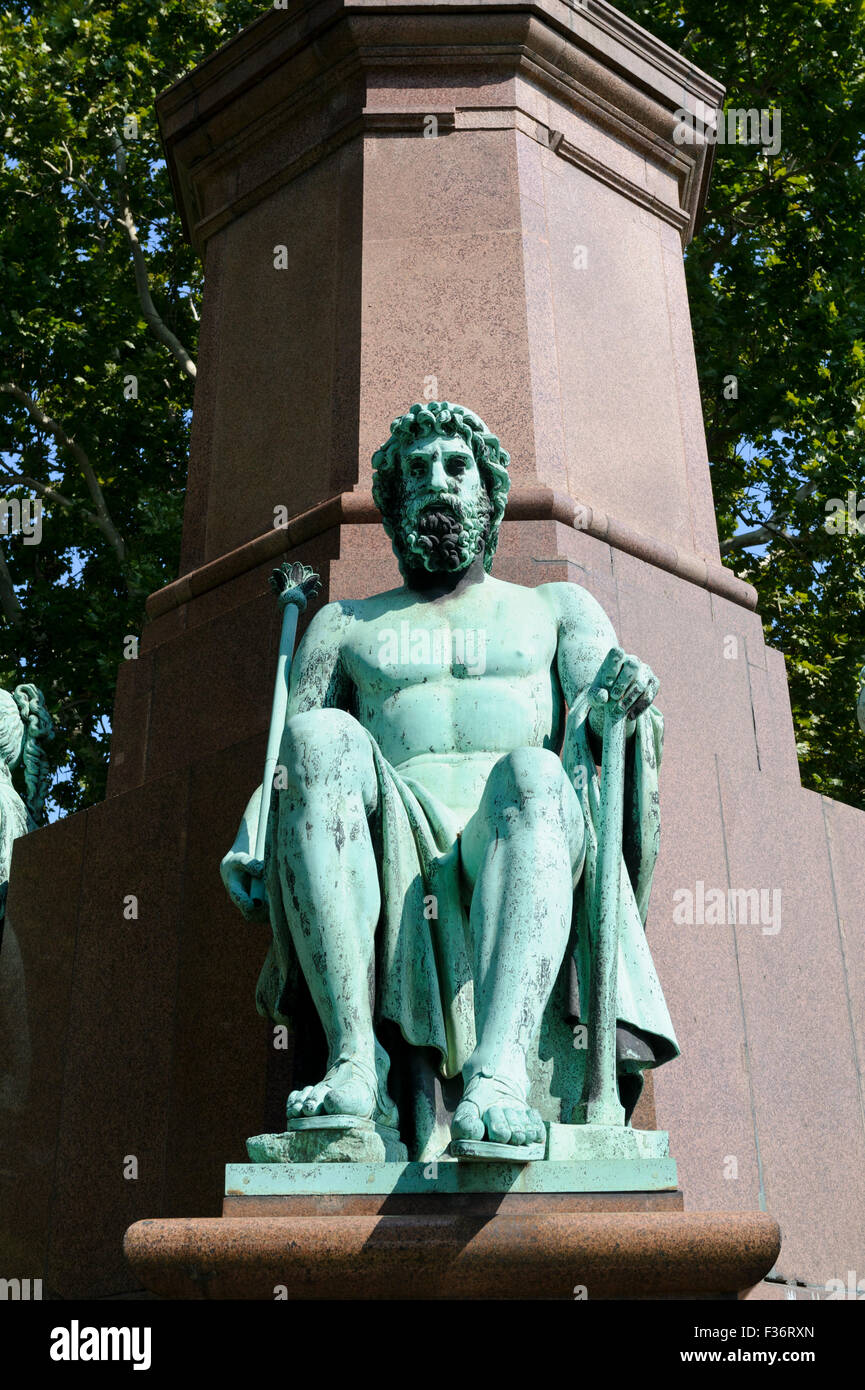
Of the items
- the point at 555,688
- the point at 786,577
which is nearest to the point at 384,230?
the point at 555,688

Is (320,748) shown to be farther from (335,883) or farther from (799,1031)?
(799,1031)

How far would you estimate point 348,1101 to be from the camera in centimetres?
448

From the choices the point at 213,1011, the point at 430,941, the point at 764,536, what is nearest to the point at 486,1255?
the point at 430,941

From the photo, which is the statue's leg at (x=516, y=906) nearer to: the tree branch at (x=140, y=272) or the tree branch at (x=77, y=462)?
the tree branch at (x=77, y=462)

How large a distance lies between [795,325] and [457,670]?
1228 centimetres

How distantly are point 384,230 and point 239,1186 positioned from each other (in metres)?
5.28

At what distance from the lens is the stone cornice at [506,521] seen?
7.39 meters

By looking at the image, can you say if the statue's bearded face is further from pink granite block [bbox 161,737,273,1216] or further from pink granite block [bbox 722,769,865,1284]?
pink granite block [bbox 722,769,865,1284]

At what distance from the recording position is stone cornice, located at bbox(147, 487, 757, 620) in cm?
739

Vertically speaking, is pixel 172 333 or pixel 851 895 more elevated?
pixel 172 333

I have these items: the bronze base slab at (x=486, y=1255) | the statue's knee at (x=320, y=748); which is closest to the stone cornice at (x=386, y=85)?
the statue's knee at (x=320, y=748)

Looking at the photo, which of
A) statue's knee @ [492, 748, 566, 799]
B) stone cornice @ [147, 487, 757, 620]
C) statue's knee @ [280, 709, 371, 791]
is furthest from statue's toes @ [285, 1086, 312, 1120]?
stone cornice @ [147, 487, 757, 620]

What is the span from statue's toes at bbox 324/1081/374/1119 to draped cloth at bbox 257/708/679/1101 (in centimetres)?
36

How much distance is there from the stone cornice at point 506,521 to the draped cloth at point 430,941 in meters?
2.34
